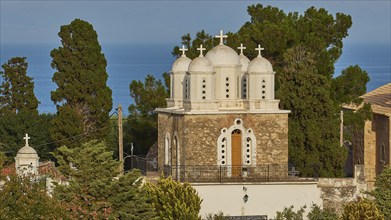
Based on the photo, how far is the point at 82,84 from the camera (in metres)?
53.7

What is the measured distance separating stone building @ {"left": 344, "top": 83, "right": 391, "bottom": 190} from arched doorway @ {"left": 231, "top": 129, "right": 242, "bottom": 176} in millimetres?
12729

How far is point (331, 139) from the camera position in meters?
50.0

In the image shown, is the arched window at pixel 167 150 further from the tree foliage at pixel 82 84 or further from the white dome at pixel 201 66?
the tree foliage at pixel 82 84

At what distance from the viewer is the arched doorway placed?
4541cm

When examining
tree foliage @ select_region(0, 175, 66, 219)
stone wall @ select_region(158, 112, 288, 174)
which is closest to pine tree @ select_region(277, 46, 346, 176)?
stone wall @ select_region(158, 112, 288, 174)

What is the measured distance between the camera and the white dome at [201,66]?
45.2 meters

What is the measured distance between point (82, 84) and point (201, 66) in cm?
927

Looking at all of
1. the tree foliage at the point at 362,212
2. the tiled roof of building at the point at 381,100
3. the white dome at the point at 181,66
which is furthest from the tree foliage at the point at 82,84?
the tree foliage at the point at 362,212

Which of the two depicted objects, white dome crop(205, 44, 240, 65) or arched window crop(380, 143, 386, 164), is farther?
arched window crop(380, 143, 386, 164)

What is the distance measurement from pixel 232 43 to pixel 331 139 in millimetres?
Answer: 6168

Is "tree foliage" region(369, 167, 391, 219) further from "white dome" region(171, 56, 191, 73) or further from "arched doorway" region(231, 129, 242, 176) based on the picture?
"white dome" region(171, 56, 191, 73)

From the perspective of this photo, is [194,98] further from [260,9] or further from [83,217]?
[260,9]

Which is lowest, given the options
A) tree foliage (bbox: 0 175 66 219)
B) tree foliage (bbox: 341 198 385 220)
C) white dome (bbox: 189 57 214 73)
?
tree foliage (bbox: 341 198 385 220)

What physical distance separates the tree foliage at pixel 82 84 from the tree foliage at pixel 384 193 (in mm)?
11328
